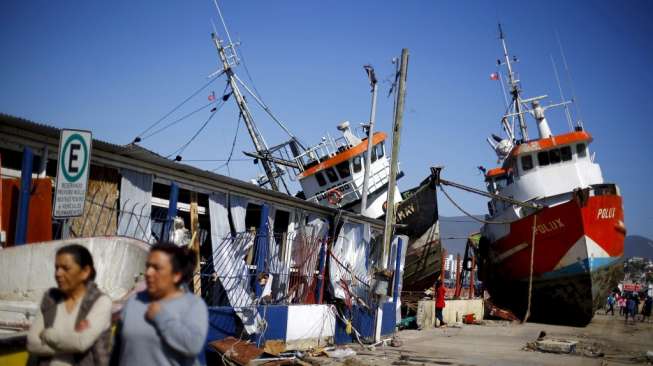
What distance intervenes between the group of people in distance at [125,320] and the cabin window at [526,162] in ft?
68.6

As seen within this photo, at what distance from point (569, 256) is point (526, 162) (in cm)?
427

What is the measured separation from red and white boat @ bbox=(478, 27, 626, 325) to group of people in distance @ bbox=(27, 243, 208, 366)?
1608cm

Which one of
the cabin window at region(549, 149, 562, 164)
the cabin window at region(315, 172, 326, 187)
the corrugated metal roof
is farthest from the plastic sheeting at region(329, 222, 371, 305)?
the cabin window at region(549, 149, 562, 164)

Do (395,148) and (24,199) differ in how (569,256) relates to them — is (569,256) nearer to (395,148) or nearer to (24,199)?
(395,148)

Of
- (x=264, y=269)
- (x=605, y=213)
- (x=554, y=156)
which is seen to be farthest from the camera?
(x=554, y=156)

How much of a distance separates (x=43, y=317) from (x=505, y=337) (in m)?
15.7

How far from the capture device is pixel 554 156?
22.0m

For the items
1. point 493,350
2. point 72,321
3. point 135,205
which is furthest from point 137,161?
point 493,350

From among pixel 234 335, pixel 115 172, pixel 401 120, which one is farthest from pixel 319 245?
pixel 115 172

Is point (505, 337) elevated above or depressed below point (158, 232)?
below

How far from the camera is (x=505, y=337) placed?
16766mm

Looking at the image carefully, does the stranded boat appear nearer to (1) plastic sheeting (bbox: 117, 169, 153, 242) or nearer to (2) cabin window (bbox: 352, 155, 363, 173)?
(2) cabin window (bbox: 352, 155, 363, 173)

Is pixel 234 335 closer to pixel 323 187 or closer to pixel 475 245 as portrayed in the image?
pixel 323 187

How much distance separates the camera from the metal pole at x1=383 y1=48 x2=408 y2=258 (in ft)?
47.0
